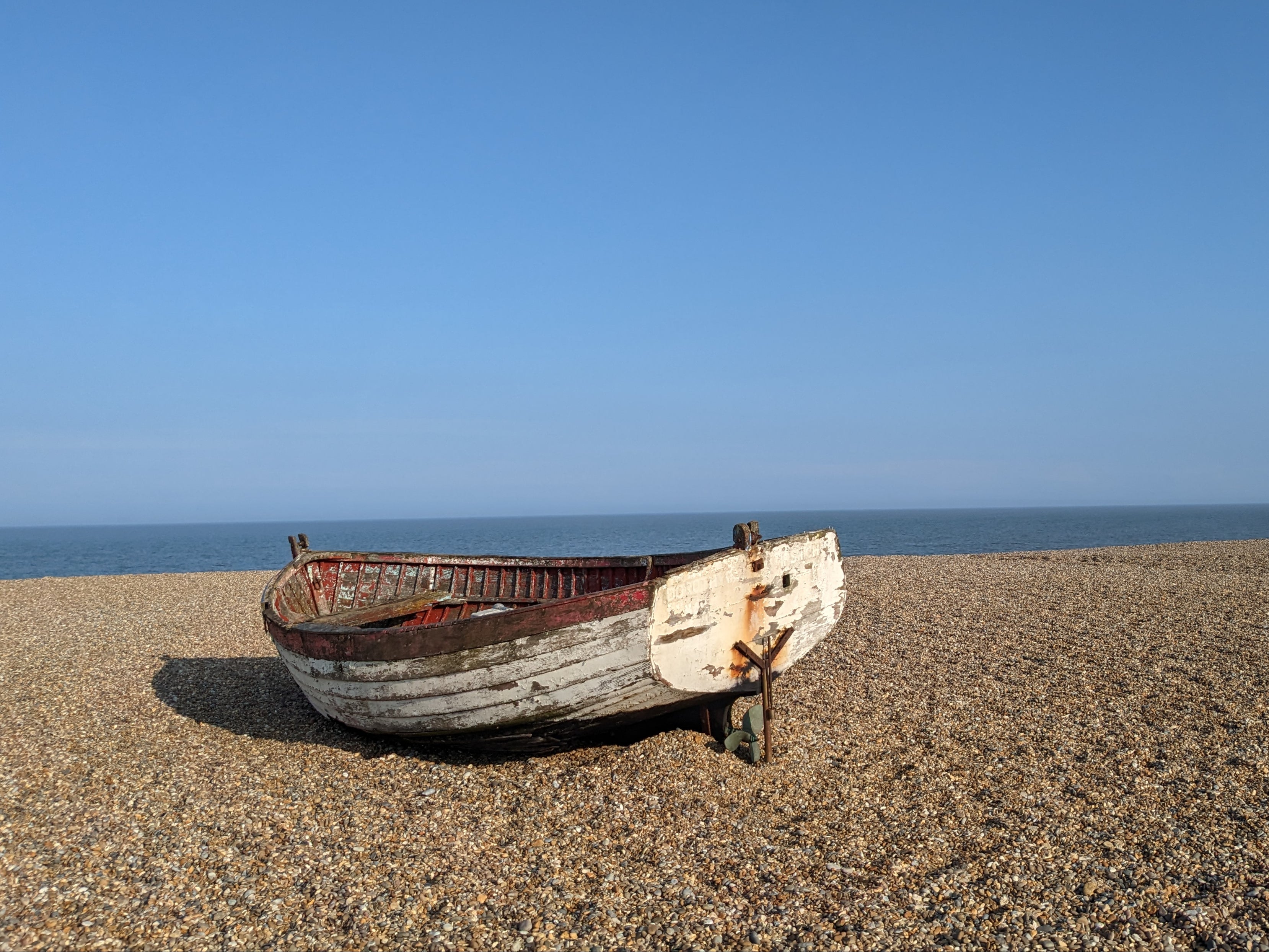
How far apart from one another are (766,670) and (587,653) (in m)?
1.59

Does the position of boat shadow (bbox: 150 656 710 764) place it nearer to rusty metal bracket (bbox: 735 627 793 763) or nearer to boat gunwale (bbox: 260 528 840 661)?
rusty metal bracket (bbox: 735 627 793 763)

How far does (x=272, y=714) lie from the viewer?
8.70 meters

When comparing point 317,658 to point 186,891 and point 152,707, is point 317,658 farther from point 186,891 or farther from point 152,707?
point 152,707

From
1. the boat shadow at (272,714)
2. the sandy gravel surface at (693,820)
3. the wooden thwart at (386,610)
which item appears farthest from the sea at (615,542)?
the sandy gravel surface at (693,820)

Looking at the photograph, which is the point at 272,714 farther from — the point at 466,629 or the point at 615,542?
the point at 615,542

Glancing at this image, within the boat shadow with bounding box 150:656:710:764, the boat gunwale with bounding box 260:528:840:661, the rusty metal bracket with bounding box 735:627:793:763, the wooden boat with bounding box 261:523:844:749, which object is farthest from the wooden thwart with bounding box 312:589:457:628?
the rusty metal bracket with bounding box 735:627:793:763

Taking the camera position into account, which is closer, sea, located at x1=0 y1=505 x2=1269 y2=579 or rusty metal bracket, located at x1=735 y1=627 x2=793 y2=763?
rusty metal bracket, located at x1=735 y1=627 x2=793 y2=763

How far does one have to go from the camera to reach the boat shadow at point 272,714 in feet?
22.8

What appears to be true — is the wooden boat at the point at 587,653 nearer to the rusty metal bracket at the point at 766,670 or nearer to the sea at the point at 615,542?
the rusty metal bracket at the point at 766,670

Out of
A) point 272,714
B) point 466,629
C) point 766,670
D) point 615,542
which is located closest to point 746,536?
point 766,670

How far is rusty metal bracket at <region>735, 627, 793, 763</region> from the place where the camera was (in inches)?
251

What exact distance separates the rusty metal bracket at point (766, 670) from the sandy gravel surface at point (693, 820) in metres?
0.30

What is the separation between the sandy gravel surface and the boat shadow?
0.06 m

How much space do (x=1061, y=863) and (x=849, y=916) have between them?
4.87ft
